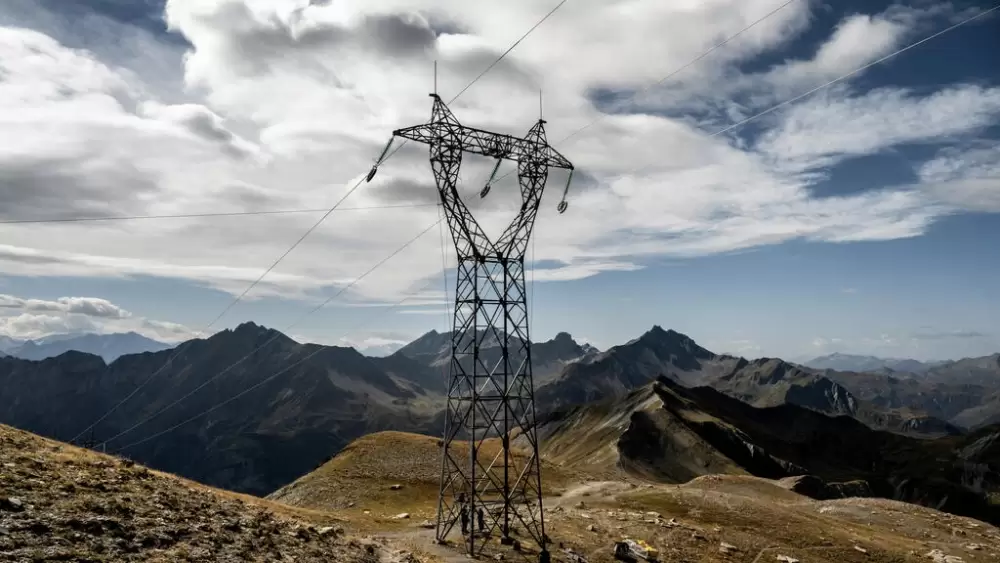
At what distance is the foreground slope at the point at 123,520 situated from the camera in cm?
1788

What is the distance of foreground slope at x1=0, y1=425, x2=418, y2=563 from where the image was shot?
58.6 feet

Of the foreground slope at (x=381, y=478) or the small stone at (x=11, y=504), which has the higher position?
the small stone at (x=11, y=504)

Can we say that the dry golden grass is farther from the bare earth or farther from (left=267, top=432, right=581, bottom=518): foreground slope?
the bare earth

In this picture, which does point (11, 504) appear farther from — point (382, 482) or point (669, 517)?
point (669, 517)

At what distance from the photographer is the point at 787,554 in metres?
39.0

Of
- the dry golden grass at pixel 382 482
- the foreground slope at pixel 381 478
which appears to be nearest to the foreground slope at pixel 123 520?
the dry golden grass at pixel 382 482

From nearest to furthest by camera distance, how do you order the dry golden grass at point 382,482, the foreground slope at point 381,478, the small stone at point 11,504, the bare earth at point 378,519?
the small stone at point 11,504 → the bare earth at point 378,519 → the dry golden grass at point 382,482 → the foreground slope at point 381,478

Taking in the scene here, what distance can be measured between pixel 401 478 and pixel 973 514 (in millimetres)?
219983

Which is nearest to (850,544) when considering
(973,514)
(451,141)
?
(451,141)

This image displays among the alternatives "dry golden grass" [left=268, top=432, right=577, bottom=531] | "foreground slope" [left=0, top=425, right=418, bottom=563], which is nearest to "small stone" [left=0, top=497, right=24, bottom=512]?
"foreground slope" [left=0, top=425, right=418, bottom=563]

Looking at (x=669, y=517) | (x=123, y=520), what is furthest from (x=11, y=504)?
(x=669, y=517)

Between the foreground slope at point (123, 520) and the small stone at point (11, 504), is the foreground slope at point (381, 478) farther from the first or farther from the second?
the small stone at point (11, 504)

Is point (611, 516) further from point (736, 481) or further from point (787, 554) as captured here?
point (736, 481)

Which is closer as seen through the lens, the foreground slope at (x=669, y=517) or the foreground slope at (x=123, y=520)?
the foreground slope at (x=123, y=520)
